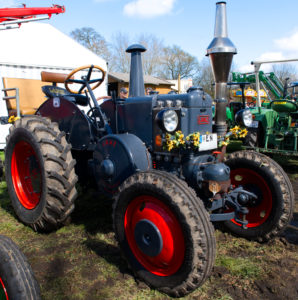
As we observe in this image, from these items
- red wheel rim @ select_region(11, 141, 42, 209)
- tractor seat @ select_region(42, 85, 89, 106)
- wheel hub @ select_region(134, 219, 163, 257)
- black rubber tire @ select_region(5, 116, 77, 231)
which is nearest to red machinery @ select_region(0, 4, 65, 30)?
tractor seat @ select_region(42, 85, 89, 106)

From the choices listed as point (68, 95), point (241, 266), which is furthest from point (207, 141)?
point (68, 95)

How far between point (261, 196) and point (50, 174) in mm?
2138

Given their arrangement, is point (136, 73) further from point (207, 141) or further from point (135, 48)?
point (207, 141)

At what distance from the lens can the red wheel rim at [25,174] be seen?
3.43 meters

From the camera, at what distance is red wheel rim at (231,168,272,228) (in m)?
2.99

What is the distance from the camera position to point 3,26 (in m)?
6.53

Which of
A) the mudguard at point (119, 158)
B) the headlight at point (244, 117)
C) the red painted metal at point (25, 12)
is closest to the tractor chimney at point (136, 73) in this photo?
the mudguard at point (119, 158)

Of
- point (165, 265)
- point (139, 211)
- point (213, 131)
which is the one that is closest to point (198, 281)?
point (165, 265)

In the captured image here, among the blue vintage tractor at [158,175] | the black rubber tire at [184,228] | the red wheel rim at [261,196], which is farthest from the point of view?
the red wheel rim at [261,196]

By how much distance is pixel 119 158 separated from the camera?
276 centimetres

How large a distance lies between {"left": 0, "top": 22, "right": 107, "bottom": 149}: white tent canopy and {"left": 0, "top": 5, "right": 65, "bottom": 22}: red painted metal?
0.86m

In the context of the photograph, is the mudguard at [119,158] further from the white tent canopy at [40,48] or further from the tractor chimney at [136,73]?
the white tent canopy at [40,48]

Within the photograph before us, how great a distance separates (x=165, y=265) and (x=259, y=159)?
149 cm

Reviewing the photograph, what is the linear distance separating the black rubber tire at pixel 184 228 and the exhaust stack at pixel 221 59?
1079 mm
